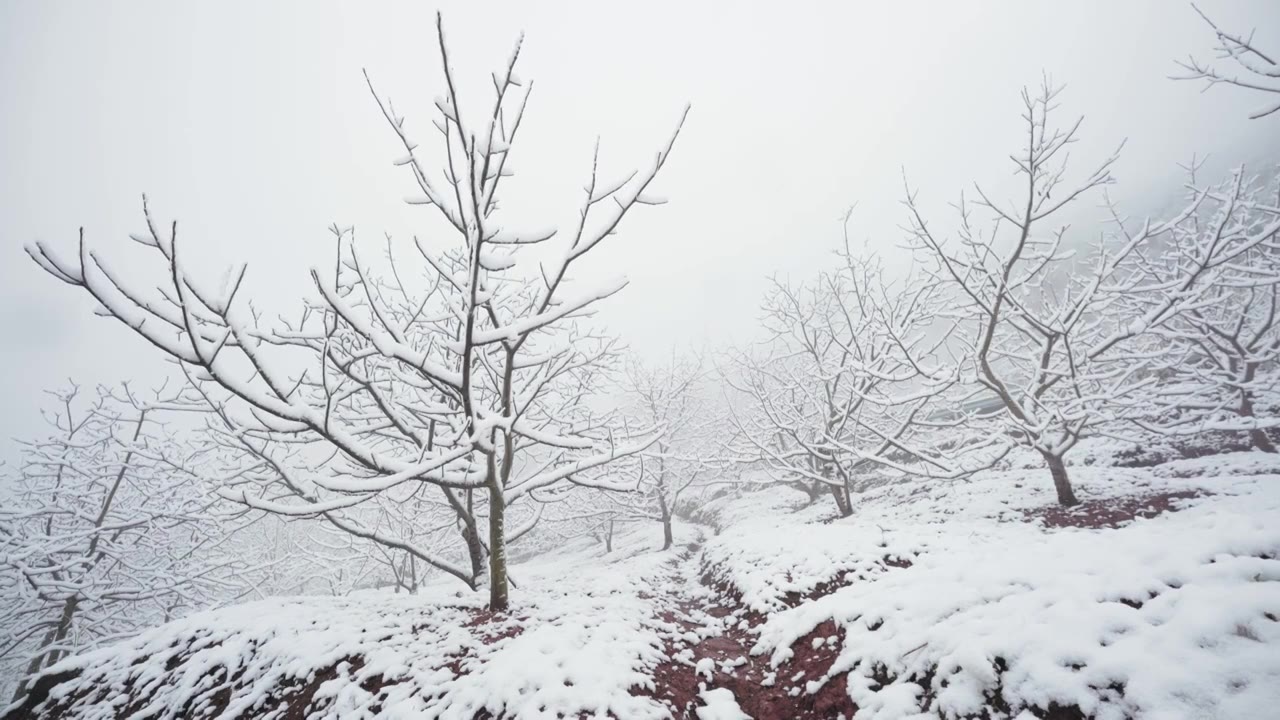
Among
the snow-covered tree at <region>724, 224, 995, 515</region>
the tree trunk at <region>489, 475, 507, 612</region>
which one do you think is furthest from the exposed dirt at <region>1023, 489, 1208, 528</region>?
the tree trunk at <region>489, 475, 507, 612</region>

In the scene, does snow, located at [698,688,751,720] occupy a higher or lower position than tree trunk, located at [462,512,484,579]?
lower

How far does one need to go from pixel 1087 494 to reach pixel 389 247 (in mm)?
12371

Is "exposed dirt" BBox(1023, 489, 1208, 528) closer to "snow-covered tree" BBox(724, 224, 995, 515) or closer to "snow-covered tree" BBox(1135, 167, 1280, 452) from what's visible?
"snow-covered tree" BBox(1135, 167, 1280, 452)

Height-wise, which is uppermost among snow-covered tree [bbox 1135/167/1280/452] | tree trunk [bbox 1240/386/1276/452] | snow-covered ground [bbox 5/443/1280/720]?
snow-covered tree [bbox 1135/167/1280/452]

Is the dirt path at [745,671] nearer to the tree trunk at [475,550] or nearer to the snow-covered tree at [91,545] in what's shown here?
the tree trunk at [475,550]

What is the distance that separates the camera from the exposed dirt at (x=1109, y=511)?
5914 millimetres

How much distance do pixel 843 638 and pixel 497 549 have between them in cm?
384

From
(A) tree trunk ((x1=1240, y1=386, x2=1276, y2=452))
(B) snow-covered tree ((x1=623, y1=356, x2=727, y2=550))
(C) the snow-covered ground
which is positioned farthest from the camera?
(B) snow-covered tree ((x1=623, y1=356, x2=727, y2=550))

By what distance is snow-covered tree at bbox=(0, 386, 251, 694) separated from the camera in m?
8.07

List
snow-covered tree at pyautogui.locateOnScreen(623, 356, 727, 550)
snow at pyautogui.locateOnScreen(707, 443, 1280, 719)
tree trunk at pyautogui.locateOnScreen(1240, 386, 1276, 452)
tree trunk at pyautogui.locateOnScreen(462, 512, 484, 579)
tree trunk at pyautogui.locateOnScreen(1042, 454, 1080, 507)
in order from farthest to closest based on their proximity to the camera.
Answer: snow-covered tree at pyautogui.locateOnScreen(623, 356, 727, 550) → tree trunk at pyautogui.locateOnScreen(1240, 386, 1276, 452) → tree trunk at pyautogui.locateOnScreen(1042, 454, 1080, 507) → tree trunk at pyautogui.locateOnScreen(462, 512, 484, 579) → snow at pyautogui.locateOnScreen(707, 443, 1280, 719)

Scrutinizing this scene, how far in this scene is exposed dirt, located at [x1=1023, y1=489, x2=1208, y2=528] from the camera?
19.4 feet

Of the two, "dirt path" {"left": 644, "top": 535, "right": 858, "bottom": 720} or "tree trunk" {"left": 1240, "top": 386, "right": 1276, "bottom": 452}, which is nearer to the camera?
"dirt path" {"left": 644, "top": 535, "right": 858, "bottom": 720}

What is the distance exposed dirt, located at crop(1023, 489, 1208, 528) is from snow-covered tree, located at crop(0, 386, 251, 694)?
12803mm

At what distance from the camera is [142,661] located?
5.18 m
